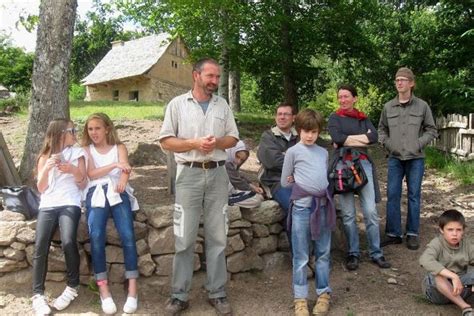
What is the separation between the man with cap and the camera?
495cm

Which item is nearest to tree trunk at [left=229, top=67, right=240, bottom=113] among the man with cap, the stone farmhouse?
the man with cap

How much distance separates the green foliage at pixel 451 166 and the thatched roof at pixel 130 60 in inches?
884

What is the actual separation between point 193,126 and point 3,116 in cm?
1140

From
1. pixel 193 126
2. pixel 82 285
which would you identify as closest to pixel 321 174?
pixel 193 126

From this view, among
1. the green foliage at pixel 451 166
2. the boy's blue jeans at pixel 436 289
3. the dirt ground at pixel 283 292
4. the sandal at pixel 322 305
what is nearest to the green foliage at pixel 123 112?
the green foliage at pixel 451 166

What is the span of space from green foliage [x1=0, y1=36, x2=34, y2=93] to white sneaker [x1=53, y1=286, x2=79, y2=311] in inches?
963

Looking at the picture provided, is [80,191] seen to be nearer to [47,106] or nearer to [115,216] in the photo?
[115,216]

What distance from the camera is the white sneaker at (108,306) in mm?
3742

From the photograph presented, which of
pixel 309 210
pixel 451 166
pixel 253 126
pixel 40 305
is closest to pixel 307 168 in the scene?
pixel 309 210

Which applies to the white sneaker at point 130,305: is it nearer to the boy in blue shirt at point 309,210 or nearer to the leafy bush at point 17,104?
the boy in blue shirt at point 309,210

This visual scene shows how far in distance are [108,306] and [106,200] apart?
85 cm

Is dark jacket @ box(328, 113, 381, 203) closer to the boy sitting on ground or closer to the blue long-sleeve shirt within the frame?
the blue long-sleeve shirt

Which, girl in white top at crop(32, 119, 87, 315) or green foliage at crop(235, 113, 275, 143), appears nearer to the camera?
girl in white top at crop(32, 119, 87, 315)

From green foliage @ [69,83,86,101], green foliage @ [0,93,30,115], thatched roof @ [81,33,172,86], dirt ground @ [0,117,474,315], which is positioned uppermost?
thatched roof @ [81,33,172,86]
